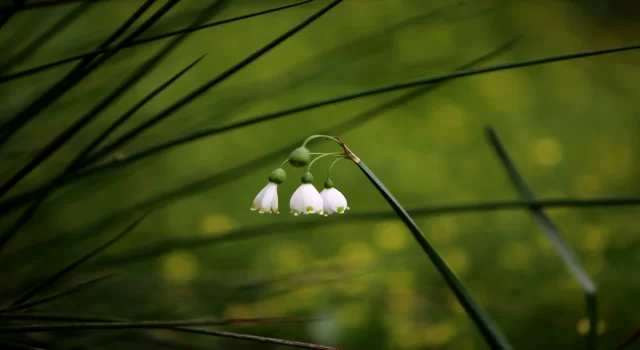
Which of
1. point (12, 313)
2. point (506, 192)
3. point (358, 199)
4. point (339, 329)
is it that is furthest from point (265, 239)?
point (12, 313)

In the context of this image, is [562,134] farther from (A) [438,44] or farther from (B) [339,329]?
(B) [339,329]

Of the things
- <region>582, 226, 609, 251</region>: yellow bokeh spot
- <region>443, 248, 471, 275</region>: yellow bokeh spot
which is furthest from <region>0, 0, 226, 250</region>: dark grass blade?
<region>582, 226, 609, 251</region>: yellow bokeh spot

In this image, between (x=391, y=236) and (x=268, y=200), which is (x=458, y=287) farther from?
(x=391, y=236)

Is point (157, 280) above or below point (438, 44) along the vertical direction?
below

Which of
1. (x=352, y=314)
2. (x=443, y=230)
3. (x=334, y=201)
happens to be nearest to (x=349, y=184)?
(x=443, y=230)

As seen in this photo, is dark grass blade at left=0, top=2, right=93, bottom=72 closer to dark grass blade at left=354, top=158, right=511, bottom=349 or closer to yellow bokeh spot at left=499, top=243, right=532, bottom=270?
dark grass blade at left=354, top=158, right=511, bottom=349

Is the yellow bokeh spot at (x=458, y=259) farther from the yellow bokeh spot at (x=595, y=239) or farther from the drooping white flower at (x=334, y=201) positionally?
the drooping white flower at (x=334, y=201)
